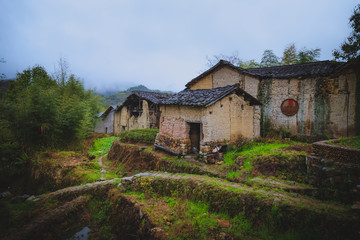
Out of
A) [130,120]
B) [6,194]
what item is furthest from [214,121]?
[130,120]

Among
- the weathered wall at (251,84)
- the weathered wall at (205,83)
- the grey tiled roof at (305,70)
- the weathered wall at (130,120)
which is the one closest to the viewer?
the grey tiled roof at (305,70)

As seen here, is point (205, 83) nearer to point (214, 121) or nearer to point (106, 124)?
point (214, 121)

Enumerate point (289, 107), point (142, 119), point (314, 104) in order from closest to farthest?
point (314, 104)
point (289, 107)
point (142, 119)

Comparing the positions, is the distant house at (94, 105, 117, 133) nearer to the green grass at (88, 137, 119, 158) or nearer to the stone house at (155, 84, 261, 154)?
the green grass at (88, 137, 119, 158)

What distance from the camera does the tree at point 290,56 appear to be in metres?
18.6

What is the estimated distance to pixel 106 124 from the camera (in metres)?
23.0

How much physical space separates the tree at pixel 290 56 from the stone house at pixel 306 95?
342 inches

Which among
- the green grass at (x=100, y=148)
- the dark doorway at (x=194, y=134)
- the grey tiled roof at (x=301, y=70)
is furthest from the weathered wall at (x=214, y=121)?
the green grass at (x=100, y=148)

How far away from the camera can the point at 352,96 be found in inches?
341

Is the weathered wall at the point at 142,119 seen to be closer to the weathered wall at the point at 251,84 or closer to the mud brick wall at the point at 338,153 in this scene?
the weathered wall at the point at 251,84

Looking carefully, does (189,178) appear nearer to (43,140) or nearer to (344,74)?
(43,140)

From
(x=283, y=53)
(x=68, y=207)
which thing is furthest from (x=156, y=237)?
(x=283, y=53)

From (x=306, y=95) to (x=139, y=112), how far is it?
1397 cm

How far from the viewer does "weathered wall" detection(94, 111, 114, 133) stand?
877 inches
